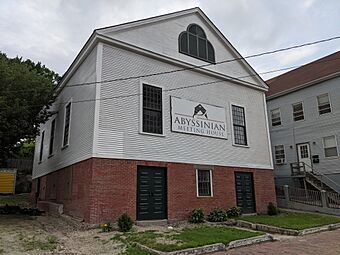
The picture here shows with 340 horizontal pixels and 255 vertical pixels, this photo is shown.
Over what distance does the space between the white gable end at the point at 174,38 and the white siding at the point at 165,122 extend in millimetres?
631

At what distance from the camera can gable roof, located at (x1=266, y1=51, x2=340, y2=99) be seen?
67.0 ft

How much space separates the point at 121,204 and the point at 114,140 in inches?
95.2

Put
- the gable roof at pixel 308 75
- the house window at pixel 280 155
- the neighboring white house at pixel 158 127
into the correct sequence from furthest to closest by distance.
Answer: the house window at pixel 280 155, the gable roof at pixel 308 75, the neighboring white house at pixel 158 127

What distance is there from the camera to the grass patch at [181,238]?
753 centimetres

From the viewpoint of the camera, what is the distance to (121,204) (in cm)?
1090

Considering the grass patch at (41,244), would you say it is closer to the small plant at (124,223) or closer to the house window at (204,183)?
the small plant at (124,223)

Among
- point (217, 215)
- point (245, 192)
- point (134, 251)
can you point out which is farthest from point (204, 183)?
point (134, 251)

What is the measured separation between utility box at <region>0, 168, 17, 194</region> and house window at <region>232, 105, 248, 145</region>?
18855mm

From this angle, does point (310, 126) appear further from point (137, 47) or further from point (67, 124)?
point (67, 124)

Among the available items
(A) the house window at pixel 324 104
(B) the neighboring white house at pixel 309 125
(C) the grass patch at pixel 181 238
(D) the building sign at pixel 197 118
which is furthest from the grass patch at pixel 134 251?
(A) the house window at pixel 324 104

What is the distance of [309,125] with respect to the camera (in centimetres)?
2089

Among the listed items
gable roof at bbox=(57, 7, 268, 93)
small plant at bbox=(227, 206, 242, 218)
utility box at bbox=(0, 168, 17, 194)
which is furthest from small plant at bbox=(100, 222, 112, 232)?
utility box at bbox=(0, 168, 17, 194)

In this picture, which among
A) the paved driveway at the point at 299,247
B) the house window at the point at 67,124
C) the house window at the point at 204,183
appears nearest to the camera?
the paved driveway at the point at 299,247

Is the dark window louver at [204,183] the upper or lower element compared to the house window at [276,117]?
lower
